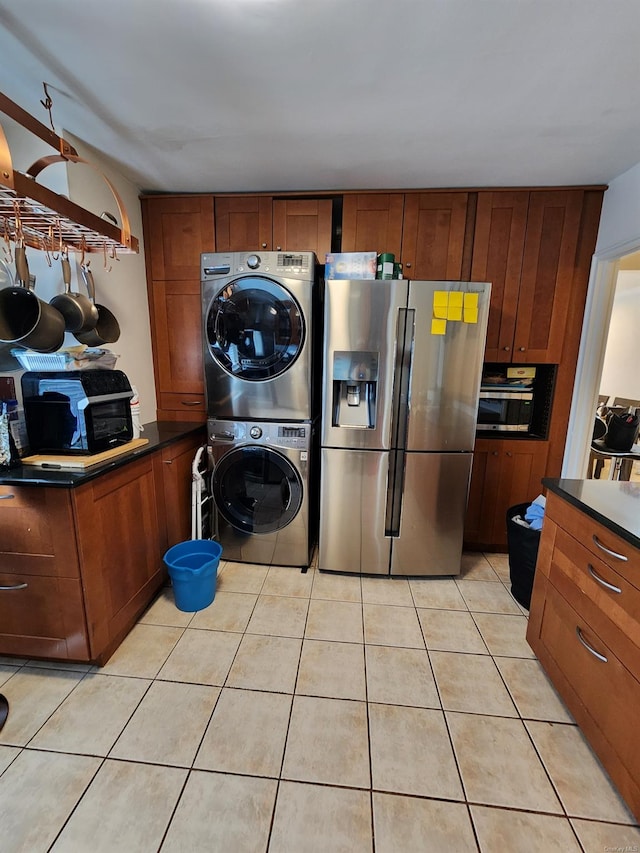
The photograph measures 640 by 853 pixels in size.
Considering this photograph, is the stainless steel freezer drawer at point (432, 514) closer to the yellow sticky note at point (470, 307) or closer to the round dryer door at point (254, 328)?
the yellow sticky note at point (470, 307)

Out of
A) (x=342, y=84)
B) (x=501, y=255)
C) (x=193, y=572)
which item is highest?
(x=342, y=84)

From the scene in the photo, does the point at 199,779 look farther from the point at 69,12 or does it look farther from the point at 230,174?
the point at 230,174

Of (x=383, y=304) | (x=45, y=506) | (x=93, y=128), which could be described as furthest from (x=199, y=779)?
(x=93, y=128)

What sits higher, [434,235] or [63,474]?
[434,235]

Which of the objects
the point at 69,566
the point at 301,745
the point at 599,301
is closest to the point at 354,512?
the point at 301,745

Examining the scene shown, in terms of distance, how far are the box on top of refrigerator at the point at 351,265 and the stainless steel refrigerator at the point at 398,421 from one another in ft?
0.50

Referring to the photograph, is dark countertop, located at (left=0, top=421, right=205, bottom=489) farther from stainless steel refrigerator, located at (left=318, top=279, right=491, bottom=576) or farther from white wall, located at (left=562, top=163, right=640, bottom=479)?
white wall, located at (left=562, top=163, right=640, bottom=479)

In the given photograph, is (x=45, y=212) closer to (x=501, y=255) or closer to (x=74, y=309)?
(x=74, y=309)

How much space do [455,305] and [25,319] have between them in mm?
1956

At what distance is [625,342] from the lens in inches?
176

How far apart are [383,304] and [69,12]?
4.95ft

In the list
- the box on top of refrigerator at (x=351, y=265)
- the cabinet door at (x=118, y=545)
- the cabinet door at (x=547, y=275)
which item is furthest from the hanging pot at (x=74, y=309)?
the cabinet door at (x=547, y=275)

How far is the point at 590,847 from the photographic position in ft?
3.28

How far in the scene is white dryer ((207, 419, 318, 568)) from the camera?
212 centimetres
